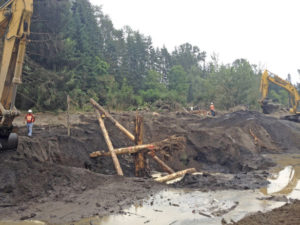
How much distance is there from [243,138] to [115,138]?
26.8ft

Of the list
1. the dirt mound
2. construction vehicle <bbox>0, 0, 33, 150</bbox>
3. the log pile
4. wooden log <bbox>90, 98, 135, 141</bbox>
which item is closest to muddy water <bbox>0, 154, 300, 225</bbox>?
the dirt mound

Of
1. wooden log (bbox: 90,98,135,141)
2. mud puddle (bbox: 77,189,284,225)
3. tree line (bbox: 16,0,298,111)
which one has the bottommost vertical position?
mud puddle (bbox: 77,189,284,225)

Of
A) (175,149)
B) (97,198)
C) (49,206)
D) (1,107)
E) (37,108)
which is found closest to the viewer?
(49,206)

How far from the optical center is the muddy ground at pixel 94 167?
6461 mm

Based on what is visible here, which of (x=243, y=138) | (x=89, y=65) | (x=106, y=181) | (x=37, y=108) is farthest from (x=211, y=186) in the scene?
(x=89, y=65)

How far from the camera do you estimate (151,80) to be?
164 ft

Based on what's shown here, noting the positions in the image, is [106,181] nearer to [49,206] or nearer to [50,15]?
[49,206]

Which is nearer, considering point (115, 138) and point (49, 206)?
point (49, 206)

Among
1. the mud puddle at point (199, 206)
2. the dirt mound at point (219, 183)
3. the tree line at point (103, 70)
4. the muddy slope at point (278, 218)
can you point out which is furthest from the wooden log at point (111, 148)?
the tree line at point (103, 70)

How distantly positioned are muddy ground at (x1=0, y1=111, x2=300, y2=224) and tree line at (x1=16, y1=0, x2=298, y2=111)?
3906 mm

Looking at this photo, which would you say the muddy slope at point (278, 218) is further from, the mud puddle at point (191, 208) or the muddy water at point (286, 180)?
the muddy water at point (286, 180)

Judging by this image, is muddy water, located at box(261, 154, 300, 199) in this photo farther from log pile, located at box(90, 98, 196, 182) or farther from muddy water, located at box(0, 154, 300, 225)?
log pile, located at box(90, 98, 196, 182)

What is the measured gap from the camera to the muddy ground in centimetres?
646

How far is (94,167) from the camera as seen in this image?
Answer: 10797 millimetres
